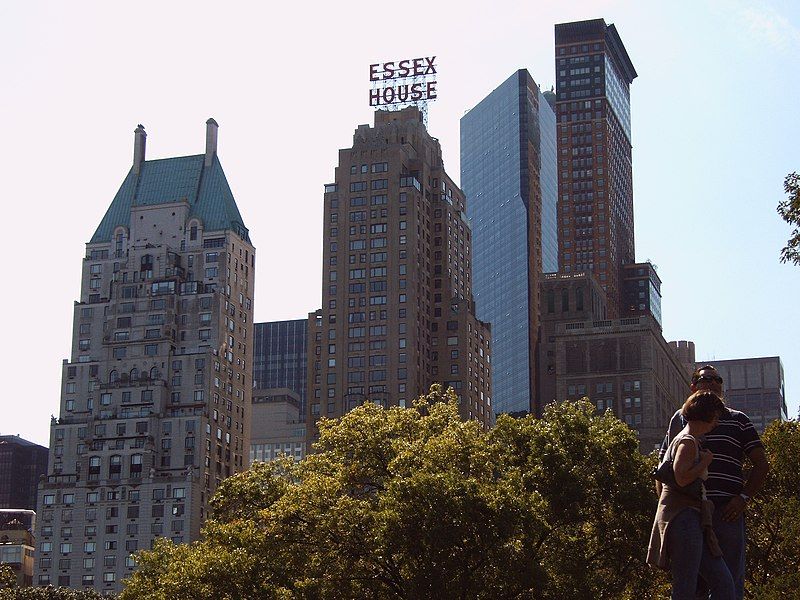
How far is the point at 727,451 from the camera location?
576 inches

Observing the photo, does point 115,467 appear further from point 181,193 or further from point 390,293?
point 390,293

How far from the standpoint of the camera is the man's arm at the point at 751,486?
14289mm

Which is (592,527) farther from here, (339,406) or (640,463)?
(339,406)

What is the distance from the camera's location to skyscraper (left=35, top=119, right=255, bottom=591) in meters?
153

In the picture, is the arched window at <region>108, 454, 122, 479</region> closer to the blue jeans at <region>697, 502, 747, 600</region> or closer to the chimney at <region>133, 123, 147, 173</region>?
the chimney at <region>133, 123, 147, 173</region>

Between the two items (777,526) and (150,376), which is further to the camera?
(150,376)

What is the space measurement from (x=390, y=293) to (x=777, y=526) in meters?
127

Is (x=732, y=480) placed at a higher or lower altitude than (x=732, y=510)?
higher

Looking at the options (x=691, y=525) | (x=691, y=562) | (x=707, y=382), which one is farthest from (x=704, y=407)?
(x=691, y=562)

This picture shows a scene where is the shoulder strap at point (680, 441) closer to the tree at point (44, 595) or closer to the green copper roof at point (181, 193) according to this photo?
the tree at point (44, 595)

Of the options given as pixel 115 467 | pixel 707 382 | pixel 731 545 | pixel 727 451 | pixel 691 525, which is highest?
pixel 115 467

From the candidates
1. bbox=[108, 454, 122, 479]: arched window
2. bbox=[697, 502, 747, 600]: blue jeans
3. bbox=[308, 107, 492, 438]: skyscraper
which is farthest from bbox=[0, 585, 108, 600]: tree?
bbox=[697, 502, 747, 600]: blue jeans

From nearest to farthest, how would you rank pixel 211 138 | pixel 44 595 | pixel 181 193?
pixel 44 595 < pixel 181 193 < pixel 211 138

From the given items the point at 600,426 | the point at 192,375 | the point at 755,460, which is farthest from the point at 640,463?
the point at 192,375
